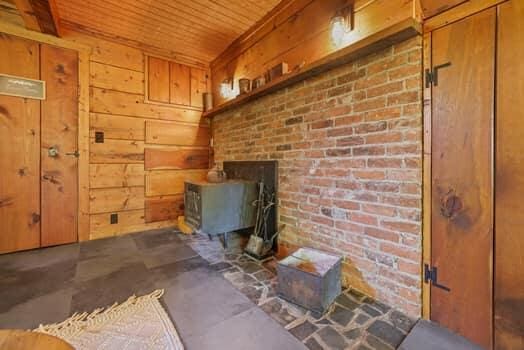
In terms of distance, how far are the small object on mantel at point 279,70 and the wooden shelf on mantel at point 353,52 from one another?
10 centimetres

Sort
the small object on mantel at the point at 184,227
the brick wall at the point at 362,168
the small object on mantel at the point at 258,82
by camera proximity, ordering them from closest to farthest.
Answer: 1. the brick wall at the point at 362,168
2. the small object on mantel at the point at 258,82
3. the small object on mantel at the point at 184,227

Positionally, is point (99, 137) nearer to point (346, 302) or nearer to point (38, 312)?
point (38, 312)

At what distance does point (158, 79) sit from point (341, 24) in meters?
2.51

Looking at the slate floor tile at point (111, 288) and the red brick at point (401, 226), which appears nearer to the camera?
the red brick at point (401, 226)

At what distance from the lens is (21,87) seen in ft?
7.83

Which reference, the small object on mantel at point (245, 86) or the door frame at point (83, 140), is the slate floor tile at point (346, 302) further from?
the door frame at point (83, 140)

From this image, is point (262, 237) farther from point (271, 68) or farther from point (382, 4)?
point (382, 4)

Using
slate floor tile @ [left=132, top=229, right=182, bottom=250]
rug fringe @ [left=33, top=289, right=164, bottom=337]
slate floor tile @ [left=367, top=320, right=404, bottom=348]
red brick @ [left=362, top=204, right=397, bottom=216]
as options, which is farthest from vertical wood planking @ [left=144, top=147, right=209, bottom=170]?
slate floor tile @ [left=367, top=320, right=404, bottom=348]

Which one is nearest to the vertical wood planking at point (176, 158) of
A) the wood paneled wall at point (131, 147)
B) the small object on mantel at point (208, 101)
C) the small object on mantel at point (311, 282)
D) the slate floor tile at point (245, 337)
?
the wood paneled wall at point (131, 147)

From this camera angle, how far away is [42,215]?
8.27ft

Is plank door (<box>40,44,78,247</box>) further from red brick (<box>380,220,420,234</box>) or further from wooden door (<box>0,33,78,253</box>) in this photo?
red brick (<box>380,220,420,234</box>)

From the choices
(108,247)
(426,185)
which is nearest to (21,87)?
(108,247)

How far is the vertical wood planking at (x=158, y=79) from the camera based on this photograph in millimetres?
3133

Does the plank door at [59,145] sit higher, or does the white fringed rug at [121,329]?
the plank door at [59,145]
